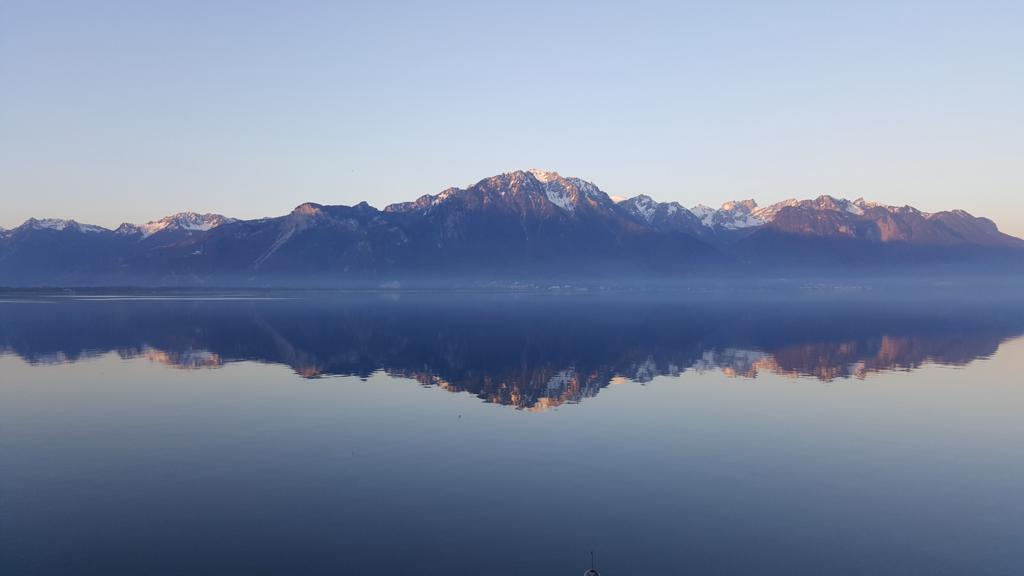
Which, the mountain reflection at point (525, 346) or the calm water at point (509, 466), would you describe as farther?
the mountain reflection at point (525, 346)

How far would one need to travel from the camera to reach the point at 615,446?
42.5 meters

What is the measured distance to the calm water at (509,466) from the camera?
25984 mm

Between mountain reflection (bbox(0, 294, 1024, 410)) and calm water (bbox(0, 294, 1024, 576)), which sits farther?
mountain reflection (bbox(0, 294, 1024, 410))

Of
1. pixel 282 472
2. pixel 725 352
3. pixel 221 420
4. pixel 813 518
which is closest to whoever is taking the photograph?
pixel 813 518

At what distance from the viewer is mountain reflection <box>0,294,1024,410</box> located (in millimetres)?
74562

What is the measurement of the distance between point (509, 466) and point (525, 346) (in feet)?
212

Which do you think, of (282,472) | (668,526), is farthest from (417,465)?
(668,526)

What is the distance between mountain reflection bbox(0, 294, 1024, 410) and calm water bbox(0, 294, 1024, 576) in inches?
46.8

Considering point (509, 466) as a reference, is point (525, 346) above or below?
below

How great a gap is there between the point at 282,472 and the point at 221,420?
16.4 m

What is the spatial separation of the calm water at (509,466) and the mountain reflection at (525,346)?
3.90 ft

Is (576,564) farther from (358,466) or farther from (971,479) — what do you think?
(971,479)

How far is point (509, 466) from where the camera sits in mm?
37781

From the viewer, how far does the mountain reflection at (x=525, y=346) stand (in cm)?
7456
